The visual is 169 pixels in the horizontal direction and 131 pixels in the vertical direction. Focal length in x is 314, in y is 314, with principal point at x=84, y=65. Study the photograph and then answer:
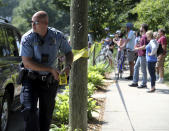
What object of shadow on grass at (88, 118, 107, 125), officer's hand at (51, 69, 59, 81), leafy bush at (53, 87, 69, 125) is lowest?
shadow on grass at (88, 118, 107, 125)

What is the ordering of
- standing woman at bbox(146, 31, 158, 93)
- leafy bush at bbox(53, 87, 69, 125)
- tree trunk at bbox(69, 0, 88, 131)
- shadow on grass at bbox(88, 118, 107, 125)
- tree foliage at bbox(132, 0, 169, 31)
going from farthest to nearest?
tree foliage at bbox(132, 0, 169, 31) < standing woman at bbox(146, 31, 158, 93) < shadow on grass at bbox(88, 118, 107, 125) < leafy bush at bbox(53, 87, 69, 125) < tree trunk at bbox(69, 0, 88, 131)

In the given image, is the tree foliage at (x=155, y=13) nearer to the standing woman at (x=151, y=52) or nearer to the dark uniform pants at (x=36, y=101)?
the standing woman at (x=151, y=52)

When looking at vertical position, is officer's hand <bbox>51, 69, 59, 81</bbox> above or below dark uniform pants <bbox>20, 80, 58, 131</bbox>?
above

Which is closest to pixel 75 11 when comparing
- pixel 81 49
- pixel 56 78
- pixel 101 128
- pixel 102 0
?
pixel 81 49

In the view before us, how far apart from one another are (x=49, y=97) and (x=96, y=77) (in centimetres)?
496

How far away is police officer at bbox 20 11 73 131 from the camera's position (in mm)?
3855

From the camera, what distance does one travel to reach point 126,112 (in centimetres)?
632

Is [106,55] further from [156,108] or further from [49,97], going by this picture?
[49,97]

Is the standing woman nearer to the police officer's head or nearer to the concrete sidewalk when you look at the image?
the concrete sidewalk

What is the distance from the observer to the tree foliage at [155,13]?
1491 centimetres

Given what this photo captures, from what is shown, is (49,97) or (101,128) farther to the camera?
(101,128)

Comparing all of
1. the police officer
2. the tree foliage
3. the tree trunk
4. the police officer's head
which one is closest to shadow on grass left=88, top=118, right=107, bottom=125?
the tree trunk

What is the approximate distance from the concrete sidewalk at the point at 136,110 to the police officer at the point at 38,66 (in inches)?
62.9

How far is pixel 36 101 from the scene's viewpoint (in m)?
3.99
